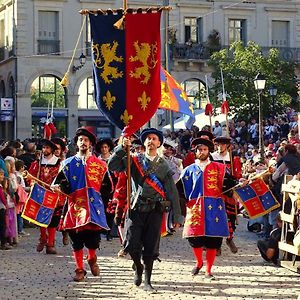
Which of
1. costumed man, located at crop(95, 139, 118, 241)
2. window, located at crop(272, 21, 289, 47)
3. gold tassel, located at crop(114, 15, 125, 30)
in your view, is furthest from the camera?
window, located at crop(272, 21, 289, 47)

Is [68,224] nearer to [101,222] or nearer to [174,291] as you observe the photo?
[101,222]

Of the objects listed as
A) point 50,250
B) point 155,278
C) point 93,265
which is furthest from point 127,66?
point 50,250

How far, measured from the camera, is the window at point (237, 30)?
48031 millimetres

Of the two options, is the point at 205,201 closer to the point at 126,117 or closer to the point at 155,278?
the point at 155,278

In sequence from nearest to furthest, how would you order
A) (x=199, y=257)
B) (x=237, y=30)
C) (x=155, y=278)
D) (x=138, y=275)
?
1. (x=138, y=275)
2. (x=155, y=278)
3. (x=199, y=257)
4. (x=237, y=30)

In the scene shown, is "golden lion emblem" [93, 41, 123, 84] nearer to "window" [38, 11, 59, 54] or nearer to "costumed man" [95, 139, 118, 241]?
"costumed man" [95, 139, 118, 241]

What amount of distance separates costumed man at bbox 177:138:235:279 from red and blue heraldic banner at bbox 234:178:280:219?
88 centimetres

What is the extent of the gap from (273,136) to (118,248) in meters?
14.3

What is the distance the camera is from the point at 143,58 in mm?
10250

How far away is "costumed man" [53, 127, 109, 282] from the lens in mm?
11156

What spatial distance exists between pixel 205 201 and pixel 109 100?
2.08 metres

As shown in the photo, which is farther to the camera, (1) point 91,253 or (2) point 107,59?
(1) point 91,253

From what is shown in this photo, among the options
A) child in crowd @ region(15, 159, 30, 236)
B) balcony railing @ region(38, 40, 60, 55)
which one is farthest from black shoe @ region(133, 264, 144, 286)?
balcony railing @ region(38, 40, 60, 55)

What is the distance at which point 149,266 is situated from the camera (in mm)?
10531
